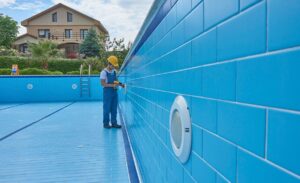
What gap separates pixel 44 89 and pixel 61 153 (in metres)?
10.7

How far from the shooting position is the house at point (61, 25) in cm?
4344

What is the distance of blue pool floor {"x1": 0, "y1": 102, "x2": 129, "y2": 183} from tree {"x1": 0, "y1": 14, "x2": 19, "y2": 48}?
42.5 meters

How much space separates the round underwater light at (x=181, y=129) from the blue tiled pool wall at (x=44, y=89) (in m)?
13.6

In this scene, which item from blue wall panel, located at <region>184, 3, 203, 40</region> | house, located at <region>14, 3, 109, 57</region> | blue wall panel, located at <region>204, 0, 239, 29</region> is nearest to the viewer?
blue wall panel, located at <region>204, 0, 239, 29</region>

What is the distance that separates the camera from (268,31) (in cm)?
60

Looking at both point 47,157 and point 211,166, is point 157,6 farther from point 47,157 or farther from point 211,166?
point 47,157

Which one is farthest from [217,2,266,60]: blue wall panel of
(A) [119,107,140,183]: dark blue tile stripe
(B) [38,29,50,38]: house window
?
(B) [38,29,50,38]: house window

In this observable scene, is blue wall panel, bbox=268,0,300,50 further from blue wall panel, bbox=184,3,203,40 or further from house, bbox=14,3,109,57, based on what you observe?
house, bbox=14,3,109,57

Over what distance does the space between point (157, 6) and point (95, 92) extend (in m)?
13.0

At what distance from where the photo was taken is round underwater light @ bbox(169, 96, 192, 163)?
121cm

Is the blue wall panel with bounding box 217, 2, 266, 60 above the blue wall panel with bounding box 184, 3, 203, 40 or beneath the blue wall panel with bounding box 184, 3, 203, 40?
beneath

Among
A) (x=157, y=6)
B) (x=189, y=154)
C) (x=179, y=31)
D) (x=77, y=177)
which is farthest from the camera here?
(x=77, y=177)

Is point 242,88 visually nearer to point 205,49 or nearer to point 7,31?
point 205,49

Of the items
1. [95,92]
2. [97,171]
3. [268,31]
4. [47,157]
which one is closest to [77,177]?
[97,171]
